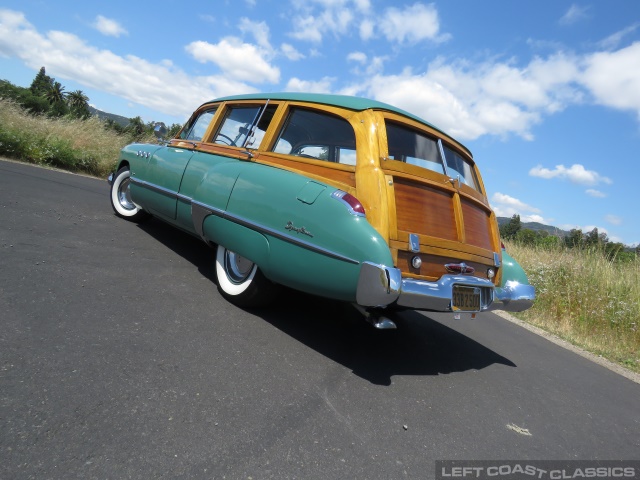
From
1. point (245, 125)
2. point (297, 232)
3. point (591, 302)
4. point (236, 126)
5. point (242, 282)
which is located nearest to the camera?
point (297, 232)

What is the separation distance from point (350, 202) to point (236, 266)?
141 centimetres

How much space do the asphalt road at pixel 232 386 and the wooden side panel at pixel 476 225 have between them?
103 centimetres

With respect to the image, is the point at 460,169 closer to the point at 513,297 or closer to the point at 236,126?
the point at 513,297

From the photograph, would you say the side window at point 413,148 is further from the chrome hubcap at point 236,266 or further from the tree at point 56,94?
the tree at point 56,94

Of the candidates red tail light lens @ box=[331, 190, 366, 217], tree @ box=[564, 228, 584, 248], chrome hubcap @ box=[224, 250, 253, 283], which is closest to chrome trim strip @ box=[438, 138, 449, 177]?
red tail light lens @ box=[331, 190, 366, 217]

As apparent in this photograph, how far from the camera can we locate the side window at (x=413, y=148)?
3.04m

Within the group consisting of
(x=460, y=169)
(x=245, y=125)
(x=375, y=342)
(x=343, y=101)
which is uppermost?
(x=343, y=101)

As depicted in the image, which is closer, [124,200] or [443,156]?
[443,156]

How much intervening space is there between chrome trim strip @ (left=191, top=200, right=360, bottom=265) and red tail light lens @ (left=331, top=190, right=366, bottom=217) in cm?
30

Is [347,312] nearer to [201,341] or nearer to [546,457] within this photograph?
[201,341]

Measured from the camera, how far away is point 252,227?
9.98ft

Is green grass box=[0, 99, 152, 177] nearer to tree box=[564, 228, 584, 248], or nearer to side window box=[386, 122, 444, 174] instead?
side window box=[386, 122, 444, 174]

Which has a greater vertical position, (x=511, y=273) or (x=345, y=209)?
(x=345, y=209)

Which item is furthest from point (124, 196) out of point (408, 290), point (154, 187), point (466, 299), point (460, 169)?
point (466, 299)
